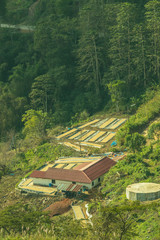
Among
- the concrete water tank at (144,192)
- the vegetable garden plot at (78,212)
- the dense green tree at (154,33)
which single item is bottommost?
the vegetable garden plot at (78,212)

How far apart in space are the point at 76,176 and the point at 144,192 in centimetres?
486

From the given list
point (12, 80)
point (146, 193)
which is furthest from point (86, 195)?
point (12, 80)

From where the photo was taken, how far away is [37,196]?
1620 centimetres

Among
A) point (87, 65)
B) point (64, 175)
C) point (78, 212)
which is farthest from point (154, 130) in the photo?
point (87, 65)

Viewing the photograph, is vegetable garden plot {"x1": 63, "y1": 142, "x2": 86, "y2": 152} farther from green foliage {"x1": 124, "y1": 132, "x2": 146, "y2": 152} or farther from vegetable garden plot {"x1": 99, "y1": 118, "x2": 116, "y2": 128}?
green foliage {"x1": 124, "y1": 132, "x2": 146, "y2": 152}

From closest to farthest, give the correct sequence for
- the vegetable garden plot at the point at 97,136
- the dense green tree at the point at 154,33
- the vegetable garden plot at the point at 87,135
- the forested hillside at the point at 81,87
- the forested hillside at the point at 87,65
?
the forested hillside at the point at 81,87 → the vegetable garden plot at the point at 97,136 → the vegetable garden plot at the point at 87,135 → the dense green tree at the point at 154,33 → the forested hillside at the point at 87,65

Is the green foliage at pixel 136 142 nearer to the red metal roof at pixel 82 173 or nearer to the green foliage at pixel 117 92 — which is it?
the red metal roof at pixel 82 173

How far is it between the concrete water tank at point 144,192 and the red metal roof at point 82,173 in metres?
3.63

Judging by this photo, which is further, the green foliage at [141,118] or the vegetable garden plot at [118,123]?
the vegetable garden plot at [118,123]

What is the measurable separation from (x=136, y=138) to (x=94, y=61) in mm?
13173

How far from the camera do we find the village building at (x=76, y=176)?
1573 centimetres

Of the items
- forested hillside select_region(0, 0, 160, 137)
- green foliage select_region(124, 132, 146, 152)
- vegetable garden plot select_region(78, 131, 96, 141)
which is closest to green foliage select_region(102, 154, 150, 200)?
green foliage select_region(124, 132, 146, 152)

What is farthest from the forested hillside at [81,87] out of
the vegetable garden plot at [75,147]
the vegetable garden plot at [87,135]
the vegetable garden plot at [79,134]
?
the vegetable garden plot at [87,135]

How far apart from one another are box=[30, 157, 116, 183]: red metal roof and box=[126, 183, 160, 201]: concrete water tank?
143 inches
